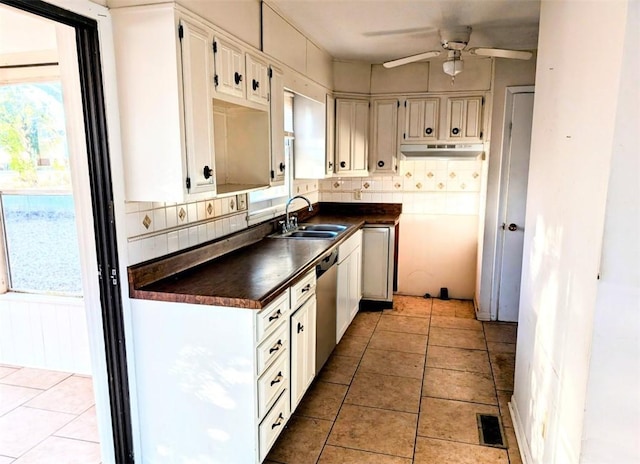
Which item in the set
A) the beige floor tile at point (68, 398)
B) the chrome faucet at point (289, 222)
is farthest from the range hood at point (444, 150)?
the beige floor tile at point (68, 398)

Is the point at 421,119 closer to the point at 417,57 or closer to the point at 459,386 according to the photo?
the point at 417,57

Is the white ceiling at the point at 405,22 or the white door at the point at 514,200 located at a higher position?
the white ceiling at the point at 405,22

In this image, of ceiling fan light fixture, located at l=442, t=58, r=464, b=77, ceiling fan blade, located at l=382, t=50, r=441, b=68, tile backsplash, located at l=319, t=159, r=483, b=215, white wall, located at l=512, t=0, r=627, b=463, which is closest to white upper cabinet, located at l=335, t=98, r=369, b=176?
tile backsplash, located at l=319, t=159, r=483, b=215

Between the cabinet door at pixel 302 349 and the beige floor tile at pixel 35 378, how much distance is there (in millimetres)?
1776

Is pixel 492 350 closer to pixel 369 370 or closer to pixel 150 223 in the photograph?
pixel 369 370

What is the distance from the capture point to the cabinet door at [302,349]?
2389 mm

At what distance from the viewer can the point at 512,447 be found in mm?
2357

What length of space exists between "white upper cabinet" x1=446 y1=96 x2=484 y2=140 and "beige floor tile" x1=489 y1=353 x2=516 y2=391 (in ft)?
6.74

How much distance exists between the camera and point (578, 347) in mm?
1521

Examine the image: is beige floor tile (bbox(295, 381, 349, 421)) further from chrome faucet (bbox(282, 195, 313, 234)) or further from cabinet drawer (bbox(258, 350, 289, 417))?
chrome faucet (bbox(282, 195, 313, 234))

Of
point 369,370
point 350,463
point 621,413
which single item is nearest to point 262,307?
point 350,463

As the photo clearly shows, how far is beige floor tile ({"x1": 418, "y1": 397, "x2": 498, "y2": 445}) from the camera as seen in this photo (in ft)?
8.11

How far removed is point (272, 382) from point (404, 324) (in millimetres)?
2267

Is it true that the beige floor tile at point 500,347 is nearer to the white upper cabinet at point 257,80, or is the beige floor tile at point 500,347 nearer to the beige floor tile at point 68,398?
the white upper cabinet at point 257,80
